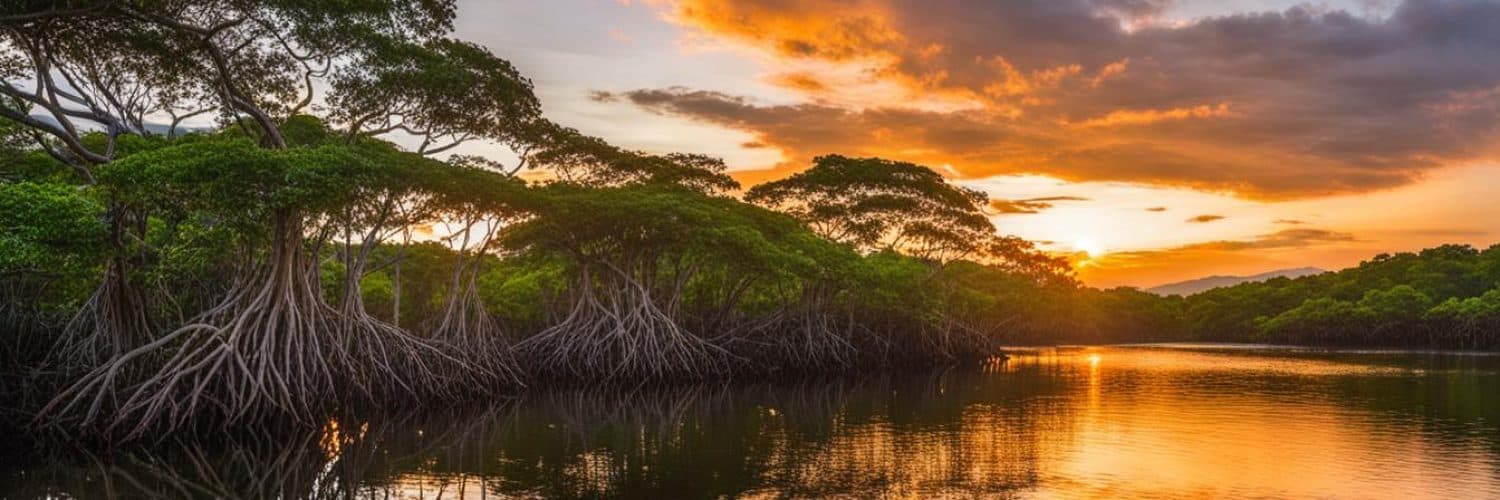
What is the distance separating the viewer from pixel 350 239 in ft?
69.1

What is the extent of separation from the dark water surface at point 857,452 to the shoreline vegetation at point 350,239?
64.1 inches

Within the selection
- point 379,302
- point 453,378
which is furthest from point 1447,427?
point 379,302

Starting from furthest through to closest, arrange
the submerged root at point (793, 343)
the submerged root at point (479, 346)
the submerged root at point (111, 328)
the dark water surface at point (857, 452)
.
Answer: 1. the submerged root at point (793, 343)
2. the submerged root at point (479, 346)
3. the submerged root at point (111, 328)
4. the dark water surface at point (857, 452)

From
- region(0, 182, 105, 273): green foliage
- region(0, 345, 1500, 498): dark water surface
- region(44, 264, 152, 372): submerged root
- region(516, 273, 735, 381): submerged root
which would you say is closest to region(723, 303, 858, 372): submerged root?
region(516, 273, 735, 381): submerged root

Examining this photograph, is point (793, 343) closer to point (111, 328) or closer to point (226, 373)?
point (226, 373)

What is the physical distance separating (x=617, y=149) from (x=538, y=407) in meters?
11.2

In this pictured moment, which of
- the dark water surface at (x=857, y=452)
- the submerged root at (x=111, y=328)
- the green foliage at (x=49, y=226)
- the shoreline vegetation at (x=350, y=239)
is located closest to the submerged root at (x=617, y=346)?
the shoreline vegetation at (x=350, y=239)

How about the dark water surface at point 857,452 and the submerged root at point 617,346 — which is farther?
the submerged root at point 617,346

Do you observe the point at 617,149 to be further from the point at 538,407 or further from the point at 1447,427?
the point at 1447,427

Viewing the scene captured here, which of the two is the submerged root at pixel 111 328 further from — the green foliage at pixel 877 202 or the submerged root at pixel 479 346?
the green foliage at pixel 877 202

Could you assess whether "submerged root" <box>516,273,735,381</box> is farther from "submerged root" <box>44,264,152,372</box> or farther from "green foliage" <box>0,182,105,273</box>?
"green foliage" <box>0,182,105,273</box>

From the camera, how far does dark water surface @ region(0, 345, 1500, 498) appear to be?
11.6m

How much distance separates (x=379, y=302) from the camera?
129ft

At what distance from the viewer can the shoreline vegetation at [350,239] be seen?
14.5m
